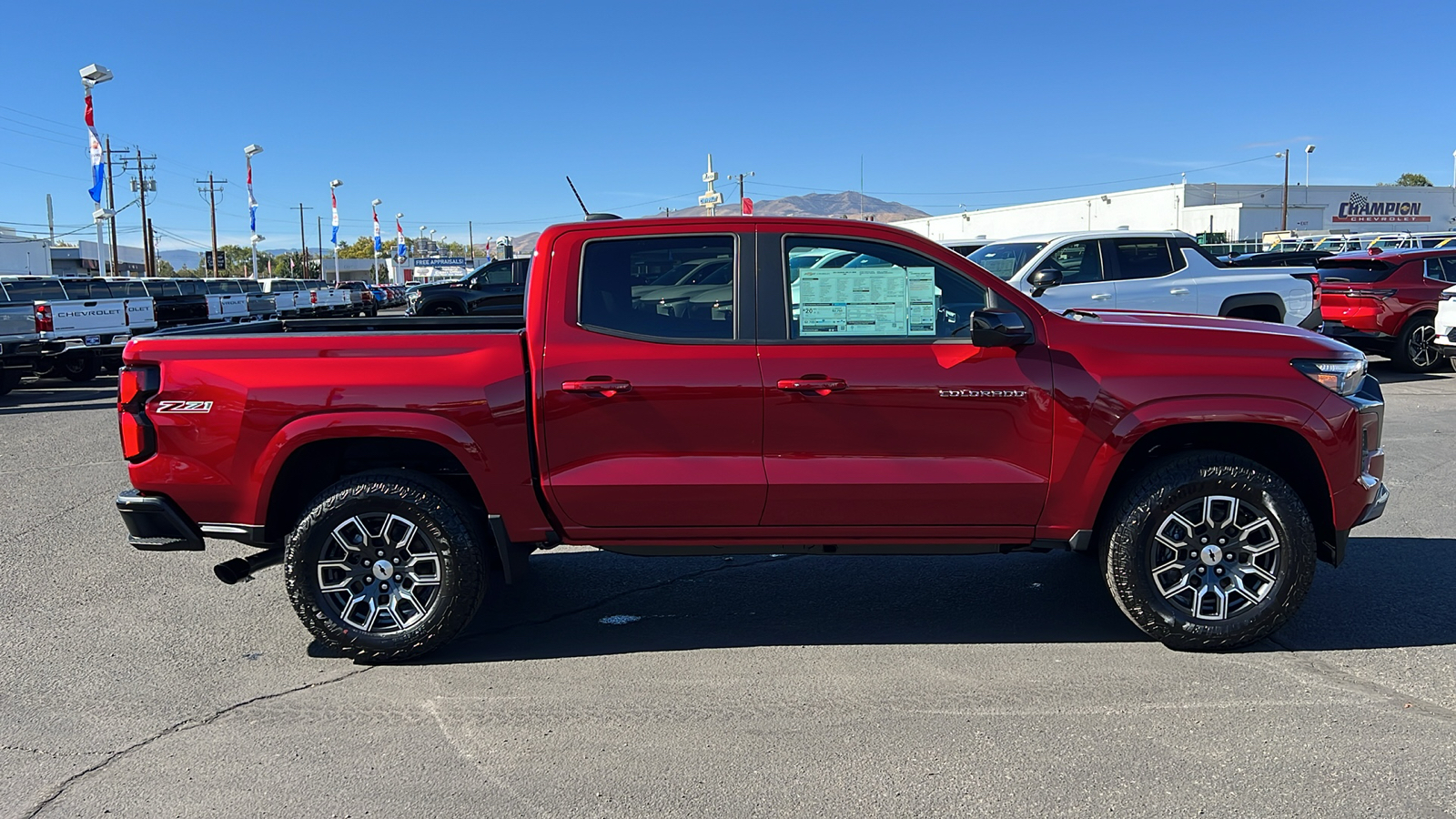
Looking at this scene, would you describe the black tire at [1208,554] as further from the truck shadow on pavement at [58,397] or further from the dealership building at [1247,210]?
the dealership building at [1247,210]

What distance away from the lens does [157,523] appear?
15.4 ft

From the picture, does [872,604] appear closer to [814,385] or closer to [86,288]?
[814,385]

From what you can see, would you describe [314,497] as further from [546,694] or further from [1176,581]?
[1176,581]

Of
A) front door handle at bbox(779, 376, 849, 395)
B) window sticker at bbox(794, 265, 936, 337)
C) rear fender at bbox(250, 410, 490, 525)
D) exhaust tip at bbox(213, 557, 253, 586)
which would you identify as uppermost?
window sticker at bbox(794, 265, 936, 337)

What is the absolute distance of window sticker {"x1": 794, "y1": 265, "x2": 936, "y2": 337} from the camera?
458 cm

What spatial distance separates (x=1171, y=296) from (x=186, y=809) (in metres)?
11.6

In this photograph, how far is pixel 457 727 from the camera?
4.02 metres

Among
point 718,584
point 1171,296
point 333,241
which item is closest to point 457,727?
point 718,584

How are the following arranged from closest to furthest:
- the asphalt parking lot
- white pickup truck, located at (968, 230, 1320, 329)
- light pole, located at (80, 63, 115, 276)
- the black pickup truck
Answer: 1. the asphalt parking lot
2. white pickup truck, located at (968, 230, 1320, 329)
3. the black pickup truck
4. light pole, located at (80, 63, 115, 276)

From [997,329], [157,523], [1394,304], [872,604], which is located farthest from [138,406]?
[1394,304]

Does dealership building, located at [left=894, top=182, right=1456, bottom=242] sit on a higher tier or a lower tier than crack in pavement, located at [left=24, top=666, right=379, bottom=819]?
higher

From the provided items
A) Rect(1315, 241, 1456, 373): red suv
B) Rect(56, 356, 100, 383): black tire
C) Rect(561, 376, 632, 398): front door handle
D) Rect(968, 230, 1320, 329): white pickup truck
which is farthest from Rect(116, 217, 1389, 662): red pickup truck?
Rect(56, 356, 100, 383): black tire

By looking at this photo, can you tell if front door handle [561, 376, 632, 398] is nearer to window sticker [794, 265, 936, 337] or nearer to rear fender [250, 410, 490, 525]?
rear fender [250, 410, 490, 525]

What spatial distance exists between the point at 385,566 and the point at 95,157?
3194 centimetres
